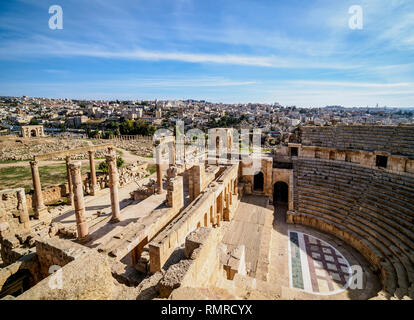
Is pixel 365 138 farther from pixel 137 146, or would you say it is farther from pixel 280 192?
pixel 137 146

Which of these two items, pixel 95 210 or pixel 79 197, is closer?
pixel 79 197

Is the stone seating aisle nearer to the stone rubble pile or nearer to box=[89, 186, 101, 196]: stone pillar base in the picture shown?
box=[89, 186, 101, 196]: stone pillar base

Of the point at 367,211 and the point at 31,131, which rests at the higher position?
the point at 31,131

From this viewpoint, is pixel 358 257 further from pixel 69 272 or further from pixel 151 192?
pixel 151 192

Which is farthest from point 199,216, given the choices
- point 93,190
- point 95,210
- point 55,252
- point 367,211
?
point 93,190

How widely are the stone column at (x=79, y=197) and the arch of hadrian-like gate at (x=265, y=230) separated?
0.05 metres

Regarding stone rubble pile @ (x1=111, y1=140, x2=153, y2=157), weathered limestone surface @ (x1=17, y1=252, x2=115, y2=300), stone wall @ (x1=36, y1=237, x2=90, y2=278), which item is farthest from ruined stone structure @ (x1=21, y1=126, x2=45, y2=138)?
weathered limestone surface @ (x1=17, y1=252, x2=115, y2=300)

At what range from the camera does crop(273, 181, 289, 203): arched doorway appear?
1962cm

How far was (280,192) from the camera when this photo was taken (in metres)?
19.7

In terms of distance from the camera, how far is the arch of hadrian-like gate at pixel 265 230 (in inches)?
267

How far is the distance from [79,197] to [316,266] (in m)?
13.0

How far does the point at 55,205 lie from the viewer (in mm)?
19875

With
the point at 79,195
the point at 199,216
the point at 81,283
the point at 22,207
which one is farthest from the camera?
the point at 79,195
